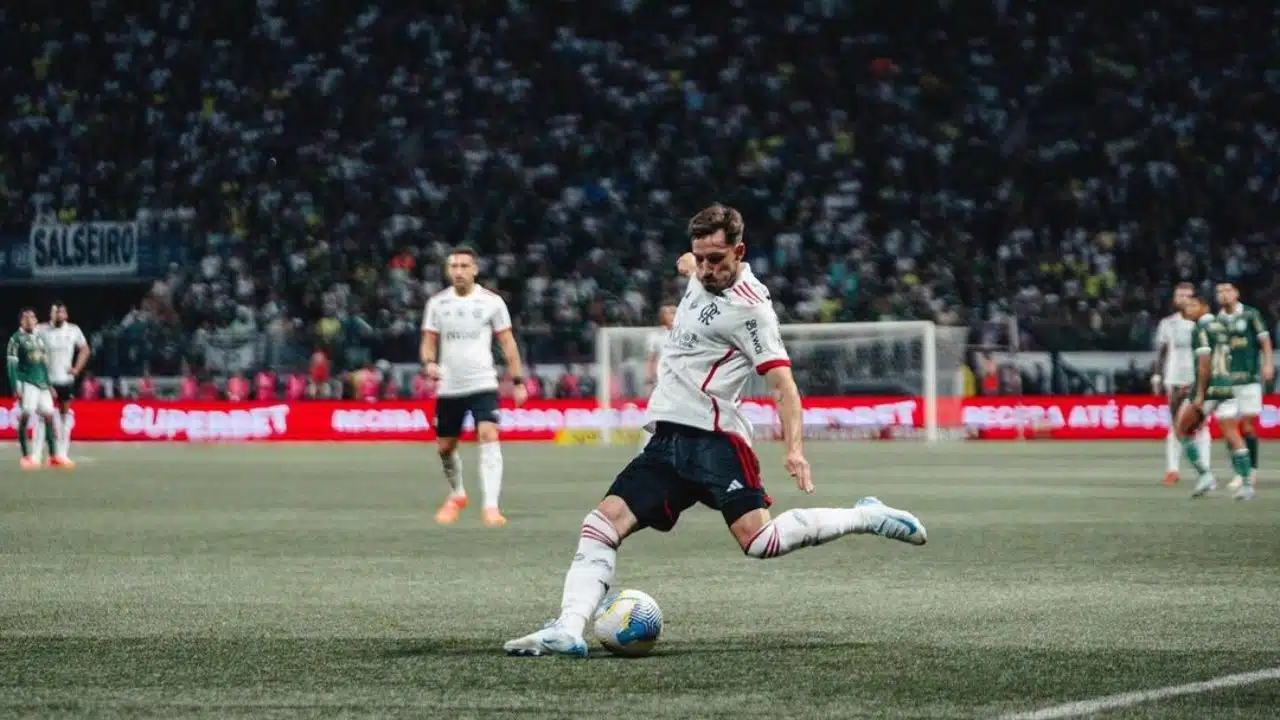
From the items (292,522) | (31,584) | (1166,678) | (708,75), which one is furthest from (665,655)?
(708,75)

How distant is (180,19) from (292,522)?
31.6 metres

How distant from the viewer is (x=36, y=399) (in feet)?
91.6

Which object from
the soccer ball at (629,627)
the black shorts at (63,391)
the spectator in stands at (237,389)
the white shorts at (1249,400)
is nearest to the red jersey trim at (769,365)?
the soccer ball at (629,627)

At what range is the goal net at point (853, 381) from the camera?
3722 cm

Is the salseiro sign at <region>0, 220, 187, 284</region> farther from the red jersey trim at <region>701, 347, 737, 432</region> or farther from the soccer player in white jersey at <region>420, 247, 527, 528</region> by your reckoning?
the red jersey trim at <region>701, 347, 737, 432</region>

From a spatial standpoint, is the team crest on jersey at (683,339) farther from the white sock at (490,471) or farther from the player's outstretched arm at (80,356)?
the player's outstretched arm at (80,356)

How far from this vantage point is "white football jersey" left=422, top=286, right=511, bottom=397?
54.6 ft

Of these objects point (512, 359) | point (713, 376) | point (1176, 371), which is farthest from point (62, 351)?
point (713, 376)

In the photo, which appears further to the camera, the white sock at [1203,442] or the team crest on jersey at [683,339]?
the white sock at [1203,442]

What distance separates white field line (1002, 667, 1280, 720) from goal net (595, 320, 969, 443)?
2937cm

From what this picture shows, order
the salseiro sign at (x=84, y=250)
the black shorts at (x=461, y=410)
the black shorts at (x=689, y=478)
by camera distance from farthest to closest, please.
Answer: the salseiro sign at (x=84, y=250), the black shorts at (x=461, y=410), the black shorts at (x=689, y=478)

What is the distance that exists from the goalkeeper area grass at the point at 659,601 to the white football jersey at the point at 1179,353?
107 inches

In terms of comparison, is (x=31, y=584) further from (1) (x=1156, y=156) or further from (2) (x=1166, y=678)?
(1) (x=1156, y=156)

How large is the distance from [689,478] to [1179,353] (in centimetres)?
1577
